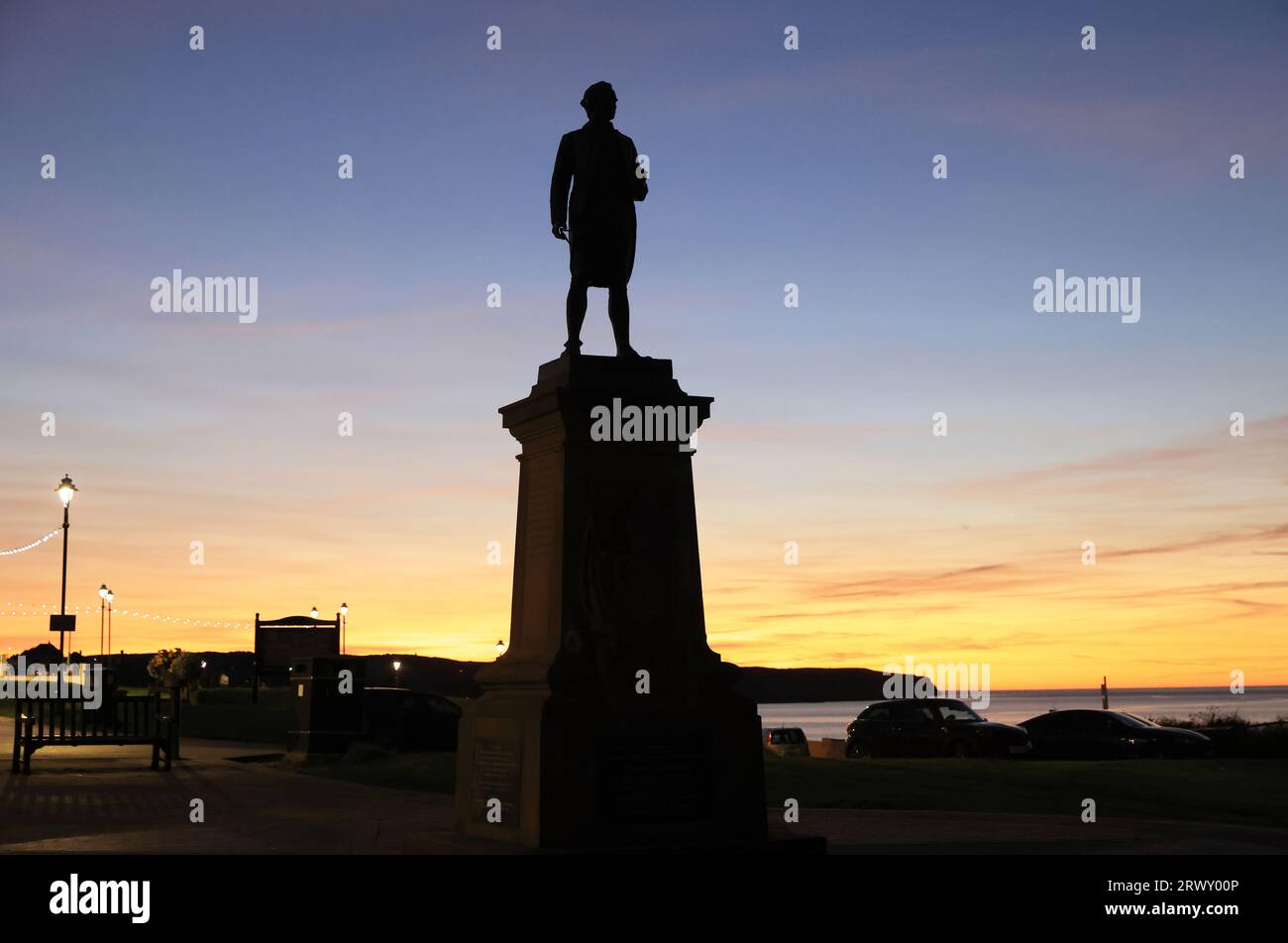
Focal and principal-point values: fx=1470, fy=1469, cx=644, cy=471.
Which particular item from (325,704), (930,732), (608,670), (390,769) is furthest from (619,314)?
(930,732)

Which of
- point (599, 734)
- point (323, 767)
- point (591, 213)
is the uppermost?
point (591, 213)

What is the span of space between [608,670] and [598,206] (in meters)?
3.65

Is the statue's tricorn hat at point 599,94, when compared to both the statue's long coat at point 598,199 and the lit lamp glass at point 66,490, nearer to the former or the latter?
the statue's long coat at point 598,199

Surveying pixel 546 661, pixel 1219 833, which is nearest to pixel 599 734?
pixel 546 661

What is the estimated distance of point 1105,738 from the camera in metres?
28.3

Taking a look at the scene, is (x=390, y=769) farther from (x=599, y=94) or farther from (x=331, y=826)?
(x=599, y=94)

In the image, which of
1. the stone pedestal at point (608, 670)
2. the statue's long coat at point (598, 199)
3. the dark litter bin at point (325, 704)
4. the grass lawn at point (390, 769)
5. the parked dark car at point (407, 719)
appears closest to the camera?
the stone pedestal at point (608, 670)

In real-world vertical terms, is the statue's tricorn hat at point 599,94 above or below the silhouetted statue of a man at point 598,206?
above

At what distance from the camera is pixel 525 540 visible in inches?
446

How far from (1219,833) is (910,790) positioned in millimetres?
5191

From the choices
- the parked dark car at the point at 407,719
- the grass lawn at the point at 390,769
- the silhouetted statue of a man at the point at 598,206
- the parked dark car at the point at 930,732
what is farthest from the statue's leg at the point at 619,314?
the parked dark car at the point at 930,732

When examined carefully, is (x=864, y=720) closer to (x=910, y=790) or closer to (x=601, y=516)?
(x=910, y=790)

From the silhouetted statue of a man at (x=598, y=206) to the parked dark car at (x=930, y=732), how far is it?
62.7 feet

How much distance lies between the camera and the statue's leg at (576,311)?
1147 centimetres
